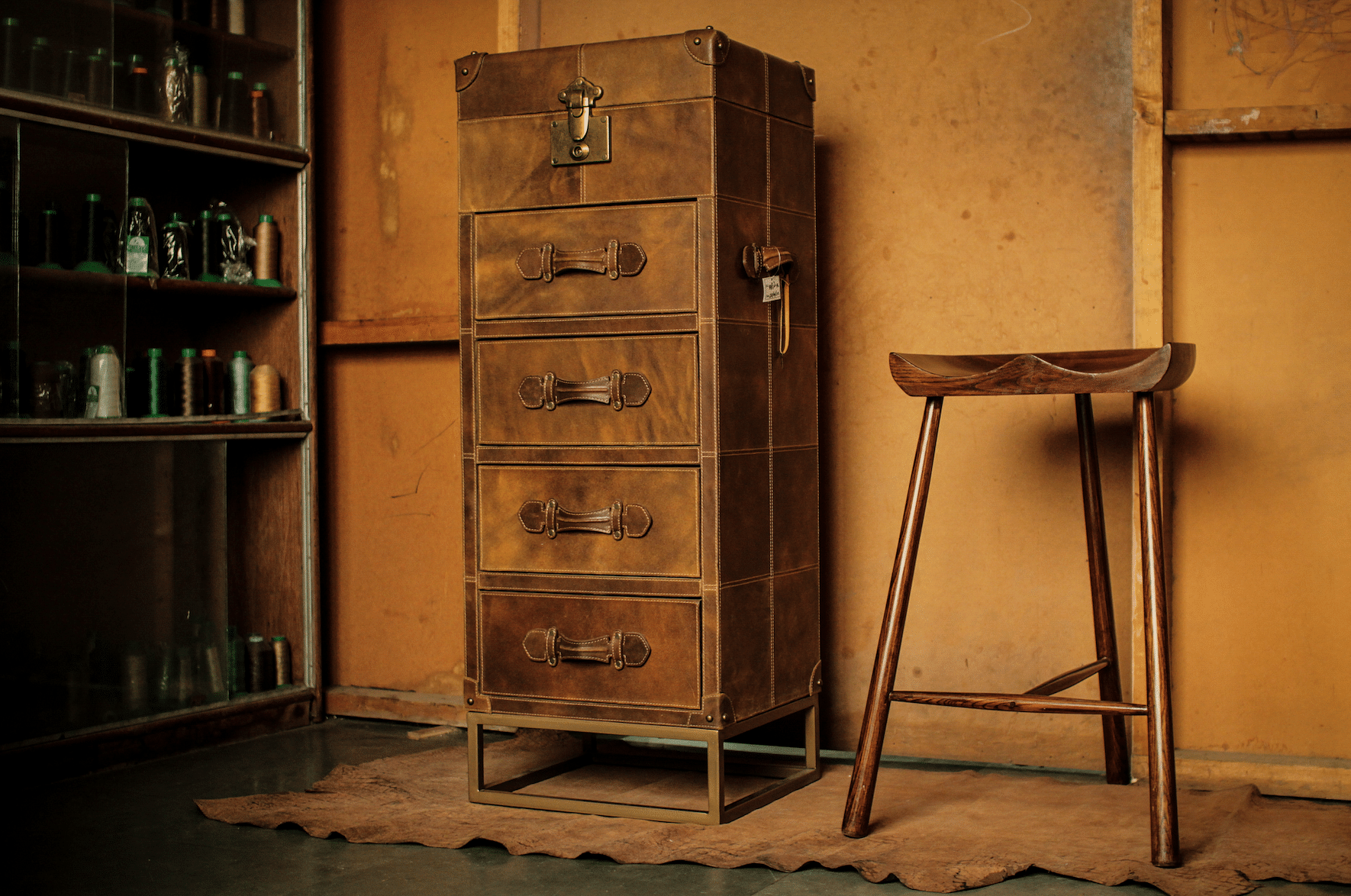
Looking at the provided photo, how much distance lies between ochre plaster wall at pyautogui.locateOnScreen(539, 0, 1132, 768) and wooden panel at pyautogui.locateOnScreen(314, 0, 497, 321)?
0.93m

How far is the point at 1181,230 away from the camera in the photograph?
2783mm

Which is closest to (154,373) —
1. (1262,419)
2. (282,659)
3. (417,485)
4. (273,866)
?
(417,485)

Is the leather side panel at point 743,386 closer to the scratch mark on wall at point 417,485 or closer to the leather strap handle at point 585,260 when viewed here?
the leather strap handle at point 585,260

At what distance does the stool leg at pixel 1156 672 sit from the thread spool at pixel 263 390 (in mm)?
2295

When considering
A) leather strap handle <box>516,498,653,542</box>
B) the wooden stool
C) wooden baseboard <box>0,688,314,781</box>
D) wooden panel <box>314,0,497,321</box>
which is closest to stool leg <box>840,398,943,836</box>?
the wooden stool

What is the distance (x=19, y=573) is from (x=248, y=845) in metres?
0.93

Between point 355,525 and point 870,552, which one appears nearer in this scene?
point 870,552

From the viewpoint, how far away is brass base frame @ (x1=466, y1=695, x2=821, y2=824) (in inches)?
94.3

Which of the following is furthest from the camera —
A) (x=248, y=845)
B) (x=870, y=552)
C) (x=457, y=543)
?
(x=457, y=543)

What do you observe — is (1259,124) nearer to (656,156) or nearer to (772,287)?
(772,287)

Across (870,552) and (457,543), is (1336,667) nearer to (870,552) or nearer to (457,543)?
(870,552)

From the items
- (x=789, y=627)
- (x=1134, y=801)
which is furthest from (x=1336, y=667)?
(x=789, y=627)

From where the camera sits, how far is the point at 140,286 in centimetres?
316

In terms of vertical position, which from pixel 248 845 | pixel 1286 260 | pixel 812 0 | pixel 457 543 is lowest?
pixel 248 845
